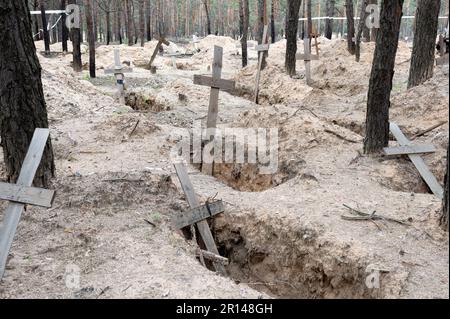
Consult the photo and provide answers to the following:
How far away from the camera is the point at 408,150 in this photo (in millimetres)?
7219

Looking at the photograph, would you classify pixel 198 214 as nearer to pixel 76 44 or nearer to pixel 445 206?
pixel 445 206

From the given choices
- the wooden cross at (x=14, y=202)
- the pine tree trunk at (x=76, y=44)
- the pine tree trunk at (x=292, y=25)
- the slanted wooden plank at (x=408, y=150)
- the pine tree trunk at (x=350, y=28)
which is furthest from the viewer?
the pine tree trunk at (x=350, y=28)

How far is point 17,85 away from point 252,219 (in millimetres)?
3370

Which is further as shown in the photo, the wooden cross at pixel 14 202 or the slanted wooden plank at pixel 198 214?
the slanted wooden plank at pixel 198 214

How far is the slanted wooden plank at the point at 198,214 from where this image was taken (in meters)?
5.47

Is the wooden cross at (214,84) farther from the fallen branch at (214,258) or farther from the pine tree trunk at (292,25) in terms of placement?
the pine tree trunk at (292,25)

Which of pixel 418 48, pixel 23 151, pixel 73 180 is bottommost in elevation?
pixel 73 180

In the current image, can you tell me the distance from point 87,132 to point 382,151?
234 inches

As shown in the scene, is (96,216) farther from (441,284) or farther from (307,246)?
(441,284)

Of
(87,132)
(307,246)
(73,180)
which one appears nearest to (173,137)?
(87,132)

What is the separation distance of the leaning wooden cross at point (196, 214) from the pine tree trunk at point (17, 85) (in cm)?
195

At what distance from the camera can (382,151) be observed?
7.45 metres

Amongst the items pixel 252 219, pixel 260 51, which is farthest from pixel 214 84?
pixel 260 51

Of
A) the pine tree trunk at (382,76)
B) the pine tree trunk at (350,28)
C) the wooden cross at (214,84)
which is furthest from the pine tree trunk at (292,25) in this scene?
the pine tree trunk at (382,76)
